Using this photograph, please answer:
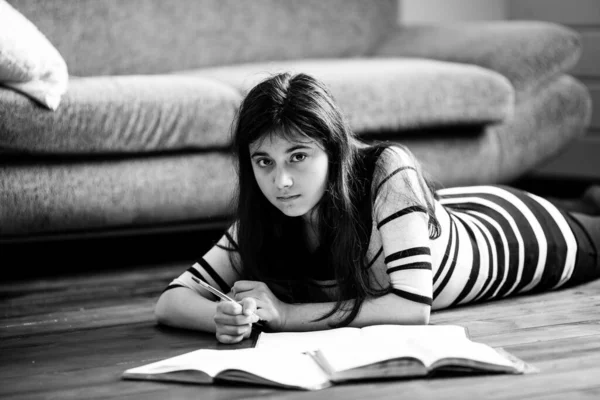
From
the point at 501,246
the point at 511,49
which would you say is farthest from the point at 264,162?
the point at 511,49

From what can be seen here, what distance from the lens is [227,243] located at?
165 centimetres

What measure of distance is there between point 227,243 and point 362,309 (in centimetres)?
31

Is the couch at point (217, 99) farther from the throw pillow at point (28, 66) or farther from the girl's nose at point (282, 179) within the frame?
the girl's nose at point (282, 179)

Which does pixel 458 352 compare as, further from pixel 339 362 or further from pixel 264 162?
pixel 264 162

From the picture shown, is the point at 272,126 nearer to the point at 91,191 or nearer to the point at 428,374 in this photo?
the point at 428,374

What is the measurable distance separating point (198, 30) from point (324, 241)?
142 centimetres

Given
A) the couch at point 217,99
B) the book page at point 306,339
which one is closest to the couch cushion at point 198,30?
the couch at point 217,99

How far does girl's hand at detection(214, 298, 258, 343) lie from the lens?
4.74 ft

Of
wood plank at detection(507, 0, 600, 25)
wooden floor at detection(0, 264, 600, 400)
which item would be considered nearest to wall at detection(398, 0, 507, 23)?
wood plank at detection(507, 0, 600, 25)

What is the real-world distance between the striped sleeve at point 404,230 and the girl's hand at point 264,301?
0.66 feet

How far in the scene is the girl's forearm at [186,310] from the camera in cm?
154

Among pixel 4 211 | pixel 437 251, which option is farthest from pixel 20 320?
pixel 437 251

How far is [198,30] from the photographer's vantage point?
9.19 ft

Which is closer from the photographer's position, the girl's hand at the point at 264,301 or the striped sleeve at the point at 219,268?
the girl's hand at the point at 264,301
